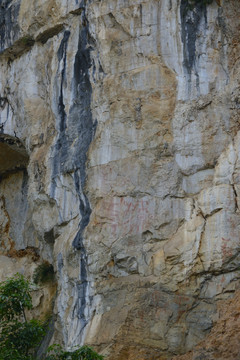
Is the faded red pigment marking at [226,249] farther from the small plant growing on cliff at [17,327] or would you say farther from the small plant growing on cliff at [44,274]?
the small plant growing on cliff at [44,274]

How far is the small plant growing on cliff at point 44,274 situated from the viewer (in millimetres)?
20358

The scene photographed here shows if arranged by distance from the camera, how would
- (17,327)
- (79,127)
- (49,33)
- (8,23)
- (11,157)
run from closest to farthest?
(17,327) → (79,127) → (49,33) → (8,23) → (11,157)

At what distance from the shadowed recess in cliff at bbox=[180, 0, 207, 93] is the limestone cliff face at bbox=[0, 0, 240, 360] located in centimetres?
2

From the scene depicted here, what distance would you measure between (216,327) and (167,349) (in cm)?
110

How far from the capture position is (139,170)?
1695cm

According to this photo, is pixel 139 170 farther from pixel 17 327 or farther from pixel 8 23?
pixel 8 23

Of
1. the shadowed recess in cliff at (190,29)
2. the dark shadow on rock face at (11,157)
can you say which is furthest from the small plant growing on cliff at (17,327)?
the dark shadow on rock face at (11,157)

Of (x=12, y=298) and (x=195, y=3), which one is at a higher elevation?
(x=195, y=3)

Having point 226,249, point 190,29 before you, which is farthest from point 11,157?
point 226,249

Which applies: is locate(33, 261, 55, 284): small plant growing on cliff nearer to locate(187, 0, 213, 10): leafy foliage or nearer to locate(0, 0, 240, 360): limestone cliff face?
locate(0, 0, 240, 360): limestone cliff face

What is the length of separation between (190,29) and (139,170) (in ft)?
10.7

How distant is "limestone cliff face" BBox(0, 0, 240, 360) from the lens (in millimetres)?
15641

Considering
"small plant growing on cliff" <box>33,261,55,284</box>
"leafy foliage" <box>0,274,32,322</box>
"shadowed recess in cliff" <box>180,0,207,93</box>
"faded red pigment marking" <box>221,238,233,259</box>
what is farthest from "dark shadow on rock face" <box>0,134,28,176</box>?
"faded red pigment marking" <box>221,238,233,259</box>

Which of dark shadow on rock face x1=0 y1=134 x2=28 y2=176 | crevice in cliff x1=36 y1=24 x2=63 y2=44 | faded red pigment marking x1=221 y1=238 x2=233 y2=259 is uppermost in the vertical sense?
crevice in cliff x1=36 y1=24 x2=63 y2=44
